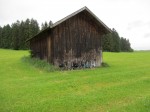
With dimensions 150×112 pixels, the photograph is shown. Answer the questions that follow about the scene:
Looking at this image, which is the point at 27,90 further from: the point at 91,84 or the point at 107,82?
the point at 107,82

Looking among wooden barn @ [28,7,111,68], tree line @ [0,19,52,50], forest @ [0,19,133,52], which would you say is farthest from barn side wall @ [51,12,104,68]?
tree line @ [0,19,52,50]

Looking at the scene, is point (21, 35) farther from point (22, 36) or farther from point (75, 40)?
point (75, 40)

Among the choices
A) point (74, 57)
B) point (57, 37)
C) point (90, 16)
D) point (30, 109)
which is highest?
point (90, 16)

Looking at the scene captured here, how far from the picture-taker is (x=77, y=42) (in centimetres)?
2905

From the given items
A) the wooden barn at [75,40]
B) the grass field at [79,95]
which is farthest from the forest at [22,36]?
the grass field at [79,95]

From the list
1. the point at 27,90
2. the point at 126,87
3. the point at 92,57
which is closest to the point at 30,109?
the point at 27,90

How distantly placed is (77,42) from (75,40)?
31 centimetres

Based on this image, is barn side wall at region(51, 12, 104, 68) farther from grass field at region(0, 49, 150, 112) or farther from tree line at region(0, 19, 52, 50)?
tree line at region(0, 19, 52, 50)

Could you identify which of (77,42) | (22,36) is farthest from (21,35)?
(77,42)

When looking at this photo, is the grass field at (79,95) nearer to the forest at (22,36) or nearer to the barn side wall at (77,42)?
the barn side wall at (77,42)

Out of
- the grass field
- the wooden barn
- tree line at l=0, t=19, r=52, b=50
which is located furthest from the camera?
tree line at l=0, t=19, r=52, b=50

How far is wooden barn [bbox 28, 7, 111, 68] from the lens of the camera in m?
28.0

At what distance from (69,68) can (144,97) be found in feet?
47.4

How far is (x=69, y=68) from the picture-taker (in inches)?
1114
